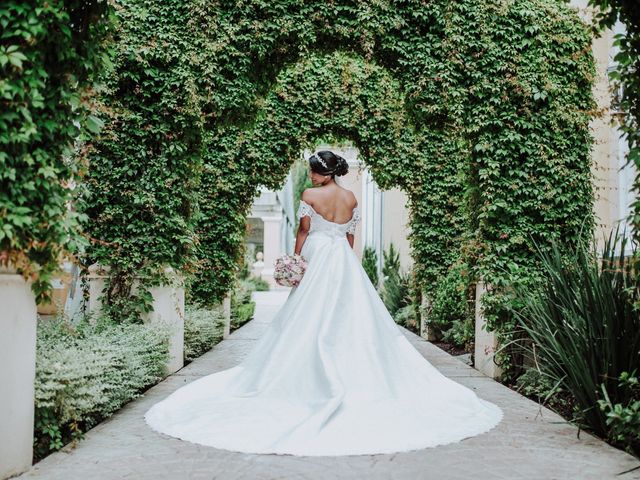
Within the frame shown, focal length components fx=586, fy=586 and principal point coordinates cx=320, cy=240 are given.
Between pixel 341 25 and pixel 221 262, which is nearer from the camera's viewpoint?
pixel 341 25

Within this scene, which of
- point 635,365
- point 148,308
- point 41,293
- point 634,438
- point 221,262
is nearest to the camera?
point 41,293

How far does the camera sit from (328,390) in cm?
441

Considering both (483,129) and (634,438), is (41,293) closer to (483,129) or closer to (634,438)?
(634,438)

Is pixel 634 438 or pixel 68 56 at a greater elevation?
pixel 68 56

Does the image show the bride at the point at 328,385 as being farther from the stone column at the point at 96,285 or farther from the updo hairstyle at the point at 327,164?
the stone column at the point at 96,285

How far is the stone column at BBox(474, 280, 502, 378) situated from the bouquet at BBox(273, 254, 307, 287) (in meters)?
2.19

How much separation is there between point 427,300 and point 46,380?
7834 mm

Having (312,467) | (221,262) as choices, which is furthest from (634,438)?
(221,262)

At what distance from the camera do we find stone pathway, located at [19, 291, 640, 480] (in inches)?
128

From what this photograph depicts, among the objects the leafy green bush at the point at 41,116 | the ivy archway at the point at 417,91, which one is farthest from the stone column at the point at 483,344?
the leafy green bush at the point at 41,116

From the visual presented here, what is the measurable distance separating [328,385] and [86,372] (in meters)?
1.73

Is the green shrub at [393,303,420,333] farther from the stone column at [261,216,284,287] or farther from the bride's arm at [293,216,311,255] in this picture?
the stone column at [261,216,284,287]

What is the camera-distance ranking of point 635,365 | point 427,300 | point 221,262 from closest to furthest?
point 635,365 → point 221,262 → point 427,300

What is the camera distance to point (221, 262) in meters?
9.59
